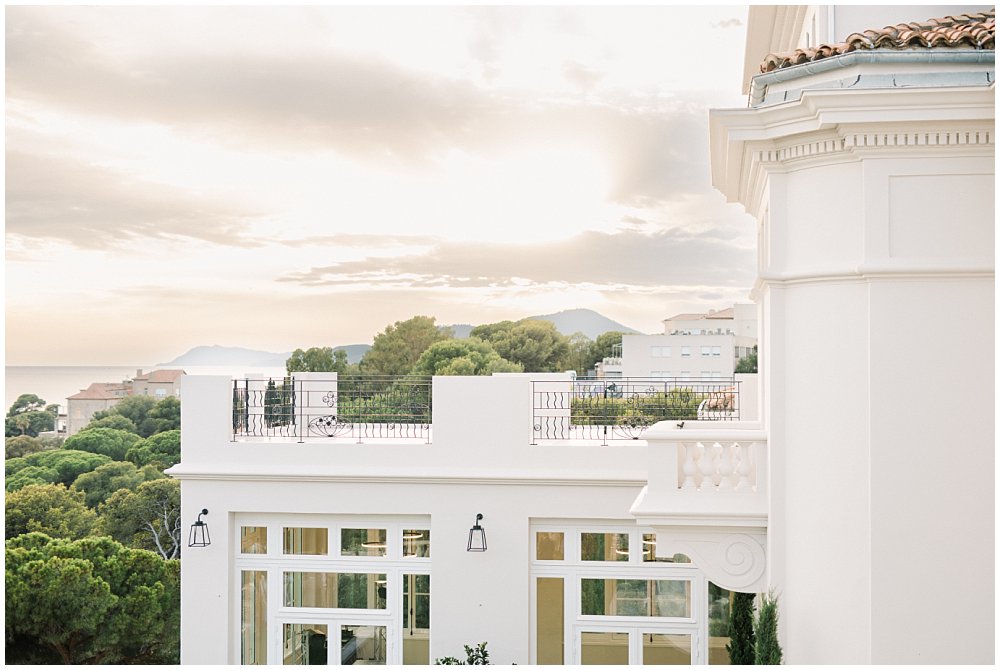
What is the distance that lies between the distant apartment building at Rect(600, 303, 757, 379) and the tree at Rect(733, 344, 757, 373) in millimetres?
269

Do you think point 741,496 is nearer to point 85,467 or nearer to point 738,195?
point 738,195

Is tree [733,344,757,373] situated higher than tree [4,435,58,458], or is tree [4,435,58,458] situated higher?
tree [733,344,757,373]

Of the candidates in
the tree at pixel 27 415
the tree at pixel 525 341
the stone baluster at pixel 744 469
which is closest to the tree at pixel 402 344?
the tree at pixel 525 341

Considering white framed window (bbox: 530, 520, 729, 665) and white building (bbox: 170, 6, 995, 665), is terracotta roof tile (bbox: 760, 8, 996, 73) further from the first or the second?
white framed window (bbox: 530, 520, 729, 665)

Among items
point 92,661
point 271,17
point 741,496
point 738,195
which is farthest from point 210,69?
point 741,496

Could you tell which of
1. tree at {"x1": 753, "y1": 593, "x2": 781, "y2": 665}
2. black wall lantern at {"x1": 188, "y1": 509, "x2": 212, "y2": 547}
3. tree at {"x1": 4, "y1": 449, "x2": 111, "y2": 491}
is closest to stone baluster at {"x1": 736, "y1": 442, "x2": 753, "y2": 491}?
tree at {"x1": 753, "y1": 593, "x2": 781, "y2": 665}

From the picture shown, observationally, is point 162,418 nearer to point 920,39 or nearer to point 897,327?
point 897,327

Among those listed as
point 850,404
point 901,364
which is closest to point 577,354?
point 850,404

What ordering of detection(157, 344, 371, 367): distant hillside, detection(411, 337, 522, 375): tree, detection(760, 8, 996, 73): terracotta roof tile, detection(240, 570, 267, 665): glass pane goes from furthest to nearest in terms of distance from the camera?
detection(411, 337, 522, 375): tree, detection(157, 344, 371, 367): distant hillside, detection(240, 570, 267, 665): glass pane, detection(760, 8, 996, 73): terracotta roof tile

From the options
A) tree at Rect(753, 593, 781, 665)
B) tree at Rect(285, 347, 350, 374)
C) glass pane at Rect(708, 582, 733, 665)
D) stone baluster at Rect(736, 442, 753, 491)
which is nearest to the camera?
tree at Rect(753, 593, 781, 665)

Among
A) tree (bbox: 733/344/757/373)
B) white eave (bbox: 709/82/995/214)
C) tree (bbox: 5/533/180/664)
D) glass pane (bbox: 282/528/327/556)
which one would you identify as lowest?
tree (bbox: 5/533/180/664)

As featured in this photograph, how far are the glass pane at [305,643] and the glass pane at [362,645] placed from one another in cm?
25

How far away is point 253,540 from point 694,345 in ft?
91.3

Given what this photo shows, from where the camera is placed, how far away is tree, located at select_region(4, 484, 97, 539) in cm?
2698
